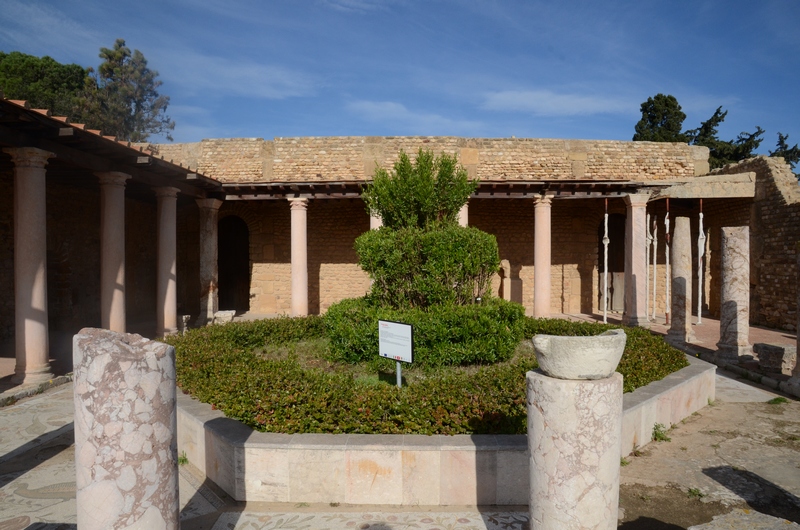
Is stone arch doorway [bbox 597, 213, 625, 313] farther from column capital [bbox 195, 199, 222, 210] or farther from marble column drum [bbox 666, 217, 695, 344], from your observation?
column capital [bbox 195, 199, 222, 210]

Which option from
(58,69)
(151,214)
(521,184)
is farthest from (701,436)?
(58,69)

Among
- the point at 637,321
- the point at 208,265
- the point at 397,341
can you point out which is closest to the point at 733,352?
the point at 637,321

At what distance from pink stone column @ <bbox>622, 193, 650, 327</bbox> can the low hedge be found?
707cm

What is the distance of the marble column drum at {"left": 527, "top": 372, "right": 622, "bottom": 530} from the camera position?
2816 millimetres

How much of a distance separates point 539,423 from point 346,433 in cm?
191

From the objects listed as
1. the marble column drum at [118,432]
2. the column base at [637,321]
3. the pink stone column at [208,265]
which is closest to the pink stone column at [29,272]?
the marble column drum at [118,432]

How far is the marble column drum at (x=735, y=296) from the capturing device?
9477 millimetres

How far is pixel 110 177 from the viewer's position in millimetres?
9203

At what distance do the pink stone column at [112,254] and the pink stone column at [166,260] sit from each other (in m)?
1.77

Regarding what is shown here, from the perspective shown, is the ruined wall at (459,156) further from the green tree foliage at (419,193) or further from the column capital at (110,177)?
the green tree foliage at (419,193)

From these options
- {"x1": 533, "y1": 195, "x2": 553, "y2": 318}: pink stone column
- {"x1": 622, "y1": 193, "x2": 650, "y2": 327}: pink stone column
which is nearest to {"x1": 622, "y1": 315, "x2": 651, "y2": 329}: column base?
{"x1": 622, "y1": 193, "x2": 650, "y2": 327}: pink stone column

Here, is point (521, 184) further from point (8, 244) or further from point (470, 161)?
point (8, 244)

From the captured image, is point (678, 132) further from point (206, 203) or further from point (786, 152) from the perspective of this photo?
point (206, 203)

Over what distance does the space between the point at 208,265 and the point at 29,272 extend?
6.50m
